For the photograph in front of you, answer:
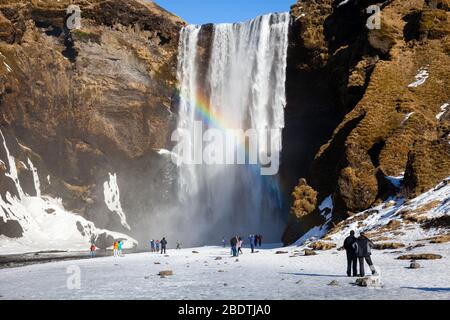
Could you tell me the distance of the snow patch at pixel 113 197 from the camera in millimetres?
75312

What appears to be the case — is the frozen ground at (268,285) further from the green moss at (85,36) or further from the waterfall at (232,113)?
the green moss at (85,36)

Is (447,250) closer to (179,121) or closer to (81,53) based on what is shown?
(179,121)

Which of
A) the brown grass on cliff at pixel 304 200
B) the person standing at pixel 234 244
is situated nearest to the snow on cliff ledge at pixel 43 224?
the brown grass on cliff at pixel 304 200

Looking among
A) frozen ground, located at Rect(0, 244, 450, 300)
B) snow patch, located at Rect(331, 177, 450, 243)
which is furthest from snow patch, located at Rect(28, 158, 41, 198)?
frozen ground, located at Rect(0, 244, 450, 300)

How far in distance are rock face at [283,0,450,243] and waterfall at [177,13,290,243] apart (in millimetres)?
8793

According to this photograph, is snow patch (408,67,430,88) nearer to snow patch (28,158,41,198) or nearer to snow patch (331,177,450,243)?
snow patch (331,177,450,243)

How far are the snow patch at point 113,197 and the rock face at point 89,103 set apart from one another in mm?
675

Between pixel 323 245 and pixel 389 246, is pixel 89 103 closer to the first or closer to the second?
pixel 323 245

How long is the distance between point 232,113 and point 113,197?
2232 centimetres

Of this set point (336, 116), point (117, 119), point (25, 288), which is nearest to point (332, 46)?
point (336, 116)

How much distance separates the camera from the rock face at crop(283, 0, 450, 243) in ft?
126

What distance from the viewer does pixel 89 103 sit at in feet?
248

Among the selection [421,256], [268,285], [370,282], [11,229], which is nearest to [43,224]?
[11,229]

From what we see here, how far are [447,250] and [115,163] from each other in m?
60.3
